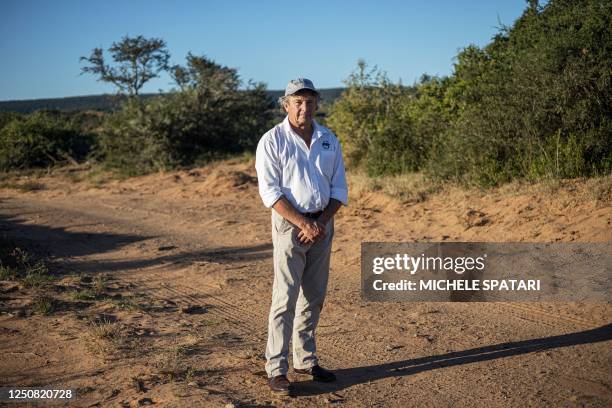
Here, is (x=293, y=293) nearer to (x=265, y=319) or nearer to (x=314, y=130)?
(x=314, y=130)

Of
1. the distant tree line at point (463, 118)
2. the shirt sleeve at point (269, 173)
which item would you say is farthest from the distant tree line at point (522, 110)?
the shirt sleeve at point (269, 173)

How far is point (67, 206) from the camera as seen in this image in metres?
12.9

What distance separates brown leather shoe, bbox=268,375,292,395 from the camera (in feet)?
12.9

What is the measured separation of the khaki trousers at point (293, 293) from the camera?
3.94 metres

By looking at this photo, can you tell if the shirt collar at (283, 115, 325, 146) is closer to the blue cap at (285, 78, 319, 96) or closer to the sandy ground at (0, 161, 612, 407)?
the blue cap at (285, 78, 319, 96)

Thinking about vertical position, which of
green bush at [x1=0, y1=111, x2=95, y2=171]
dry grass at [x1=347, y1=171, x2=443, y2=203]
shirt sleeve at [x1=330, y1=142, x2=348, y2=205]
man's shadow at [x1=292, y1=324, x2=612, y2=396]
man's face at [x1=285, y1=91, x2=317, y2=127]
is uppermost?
green bush at [x1=0, y1=111, x2=95, y2=171]

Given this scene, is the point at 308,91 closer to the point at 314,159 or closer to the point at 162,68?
the point at 314,159

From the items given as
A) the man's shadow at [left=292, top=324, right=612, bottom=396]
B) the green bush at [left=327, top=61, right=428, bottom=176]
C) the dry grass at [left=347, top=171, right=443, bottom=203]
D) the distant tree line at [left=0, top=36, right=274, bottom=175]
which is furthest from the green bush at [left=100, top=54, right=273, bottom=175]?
the man's shadow at [left=292, top=324, right=612, bottom=396]

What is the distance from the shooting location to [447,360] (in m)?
4.64

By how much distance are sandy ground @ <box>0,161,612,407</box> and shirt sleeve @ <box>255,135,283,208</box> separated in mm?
1302

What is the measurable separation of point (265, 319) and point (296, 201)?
84.3 inches

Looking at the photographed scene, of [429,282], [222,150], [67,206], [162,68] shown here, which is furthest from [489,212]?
[162,68]

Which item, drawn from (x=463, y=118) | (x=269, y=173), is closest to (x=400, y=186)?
(x=463, y=118)

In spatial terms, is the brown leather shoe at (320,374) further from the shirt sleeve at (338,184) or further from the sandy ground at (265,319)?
the shirt sleeve at (338,184)
